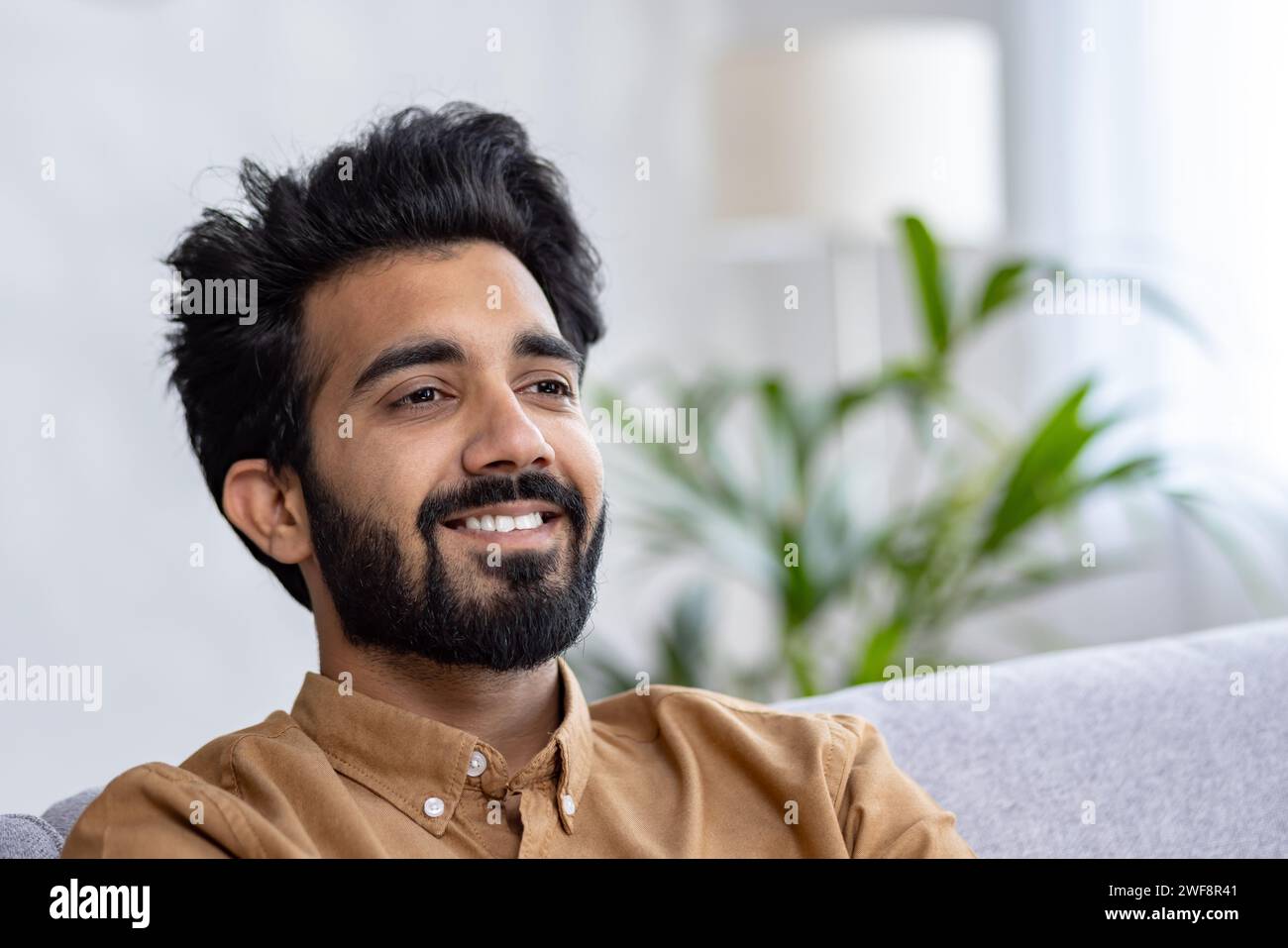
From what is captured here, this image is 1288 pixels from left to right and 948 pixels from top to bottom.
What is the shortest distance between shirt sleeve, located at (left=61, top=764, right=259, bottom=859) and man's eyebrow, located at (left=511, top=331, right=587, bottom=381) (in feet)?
1.56

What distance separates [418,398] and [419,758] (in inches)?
12.3

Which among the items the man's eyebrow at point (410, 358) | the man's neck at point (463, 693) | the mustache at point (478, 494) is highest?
the man's eyebrow at point (410, 358)

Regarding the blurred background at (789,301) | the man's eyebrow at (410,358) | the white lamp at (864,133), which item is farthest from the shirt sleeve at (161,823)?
the white lamp at (864,133)

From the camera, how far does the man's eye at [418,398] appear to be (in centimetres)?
127

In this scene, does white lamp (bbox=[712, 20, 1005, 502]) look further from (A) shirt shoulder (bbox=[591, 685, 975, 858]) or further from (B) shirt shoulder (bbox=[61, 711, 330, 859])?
(B) shirt shoulder (bbox=[61, 711, 330, 859])

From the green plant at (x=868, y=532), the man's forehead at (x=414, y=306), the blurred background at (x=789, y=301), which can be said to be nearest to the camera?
the man's forehead at (x=414, y=306)

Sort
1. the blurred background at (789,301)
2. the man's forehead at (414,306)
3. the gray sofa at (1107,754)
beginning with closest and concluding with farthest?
1. the man's forehead at (414,306)
2. the gray sofa at (1107,754)
3. the blurred background at (789,301)

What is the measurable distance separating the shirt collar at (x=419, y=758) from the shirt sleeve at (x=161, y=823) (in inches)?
6.5

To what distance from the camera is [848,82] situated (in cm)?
274

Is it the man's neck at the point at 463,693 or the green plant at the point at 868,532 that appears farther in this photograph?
the green plant at the point at 868,532

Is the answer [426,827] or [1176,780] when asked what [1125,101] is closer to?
[1176,780]

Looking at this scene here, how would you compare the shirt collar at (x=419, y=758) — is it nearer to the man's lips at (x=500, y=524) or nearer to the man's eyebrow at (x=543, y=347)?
the man's lips at (x=500, y=524)

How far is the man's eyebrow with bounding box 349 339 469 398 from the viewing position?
128 cm
